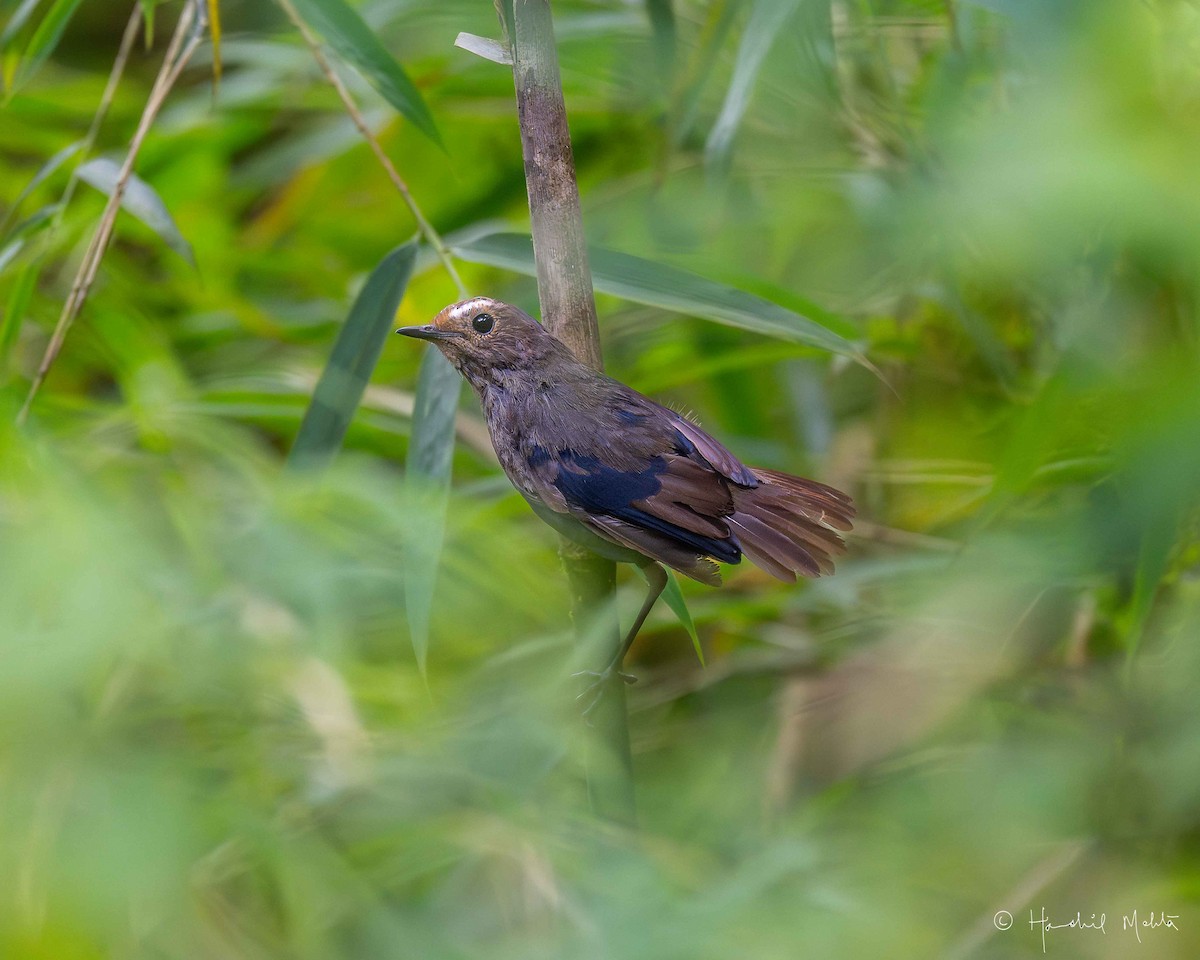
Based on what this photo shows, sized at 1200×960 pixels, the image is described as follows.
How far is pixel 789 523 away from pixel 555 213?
53 cm

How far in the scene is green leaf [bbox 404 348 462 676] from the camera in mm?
1628

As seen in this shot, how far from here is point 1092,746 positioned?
2229 millimetres

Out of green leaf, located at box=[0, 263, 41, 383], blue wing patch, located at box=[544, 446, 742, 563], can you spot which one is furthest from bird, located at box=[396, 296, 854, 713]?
green leaf, located at box=[0, 263, 41, 383]

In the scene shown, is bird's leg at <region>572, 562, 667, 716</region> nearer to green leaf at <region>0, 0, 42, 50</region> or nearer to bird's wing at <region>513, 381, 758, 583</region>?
bird's wing at <region>513, 381, 758, 583</region>

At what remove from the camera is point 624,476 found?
153 cm

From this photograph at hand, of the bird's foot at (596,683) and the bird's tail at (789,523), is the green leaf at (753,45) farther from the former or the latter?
the bird's foot at (596,683)

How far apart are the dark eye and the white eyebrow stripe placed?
0.7 inches

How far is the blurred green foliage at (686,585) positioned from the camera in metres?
1.43

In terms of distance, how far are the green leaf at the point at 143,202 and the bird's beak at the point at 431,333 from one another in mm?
579

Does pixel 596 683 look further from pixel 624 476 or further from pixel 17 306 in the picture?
pixel 17 306

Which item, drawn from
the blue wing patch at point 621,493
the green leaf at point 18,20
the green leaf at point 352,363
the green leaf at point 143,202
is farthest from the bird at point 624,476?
the green leaf at point 18,20

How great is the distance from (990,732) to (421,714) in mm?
1330

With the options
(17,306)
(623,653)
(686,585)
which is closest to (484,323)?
(623,653)

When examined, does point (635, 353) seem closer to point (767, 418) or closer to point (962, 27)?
point (767, 418)
